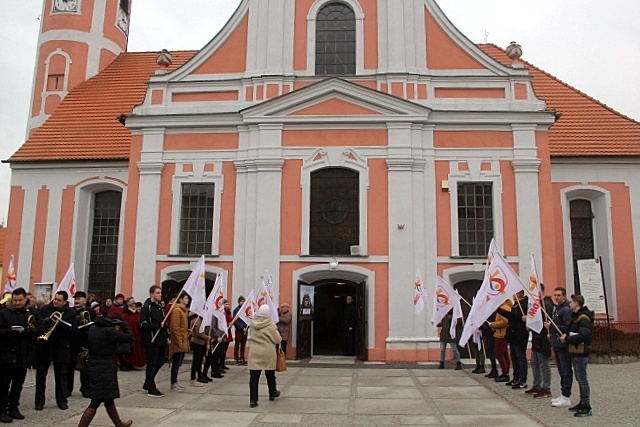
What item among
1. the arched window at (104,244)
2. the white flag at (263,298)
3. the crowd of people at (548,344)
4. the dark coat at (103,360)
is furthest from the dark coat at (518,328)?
the arched window at (104,244)

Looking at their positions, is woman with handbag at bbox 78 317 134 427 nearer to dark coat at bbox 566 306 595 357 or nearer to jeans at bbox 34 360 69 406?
jeans at bbox 34 360 69 406

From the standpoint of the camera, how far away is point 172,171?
17703 millimetres

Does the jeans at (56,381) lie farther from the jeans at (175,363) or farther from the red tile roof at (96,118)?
the red tile roof at (96,118)

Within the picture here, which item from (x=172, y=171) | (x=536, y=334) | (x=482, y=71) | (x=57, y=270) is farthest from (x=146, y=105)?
(x=536, y=334)

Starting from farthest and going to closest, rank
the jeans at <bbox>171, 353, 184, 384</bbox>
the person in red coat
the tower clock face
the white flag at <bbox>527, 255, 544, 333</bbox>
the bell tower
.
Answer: the tower clock face, the bell tower, the person in red coat, the jeans at <bbox>171, 353, 184, 384</bbox>, the white flag at <bbox>527, 255, 544, 333</bbox>

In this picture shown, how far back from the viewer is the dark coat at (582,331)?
8953 millimetres

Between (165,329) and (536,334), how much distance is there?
20.8 feet

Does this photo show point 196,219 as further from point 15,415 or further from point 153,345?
point 15,415

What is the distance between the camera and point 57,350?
9.34 m

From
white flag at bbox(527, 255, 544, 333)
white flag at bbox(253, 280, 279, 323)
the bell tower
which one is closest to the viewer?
white flag at bbox(527, 255, 544, 333)

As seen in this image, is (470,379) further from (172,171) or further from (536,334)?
(172,171)

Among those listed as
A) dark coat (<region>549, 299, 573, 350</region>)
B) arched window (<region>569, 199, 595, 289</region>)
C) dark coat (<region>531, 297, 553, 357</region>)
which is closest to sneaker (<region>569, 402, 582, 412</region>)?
dark coat (<region>549, 299, 573, 350</region>)

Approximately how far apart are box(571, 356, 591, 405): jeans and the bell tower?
22305 mm

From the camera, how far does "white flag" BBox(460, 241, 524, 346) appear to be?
10961 mm
